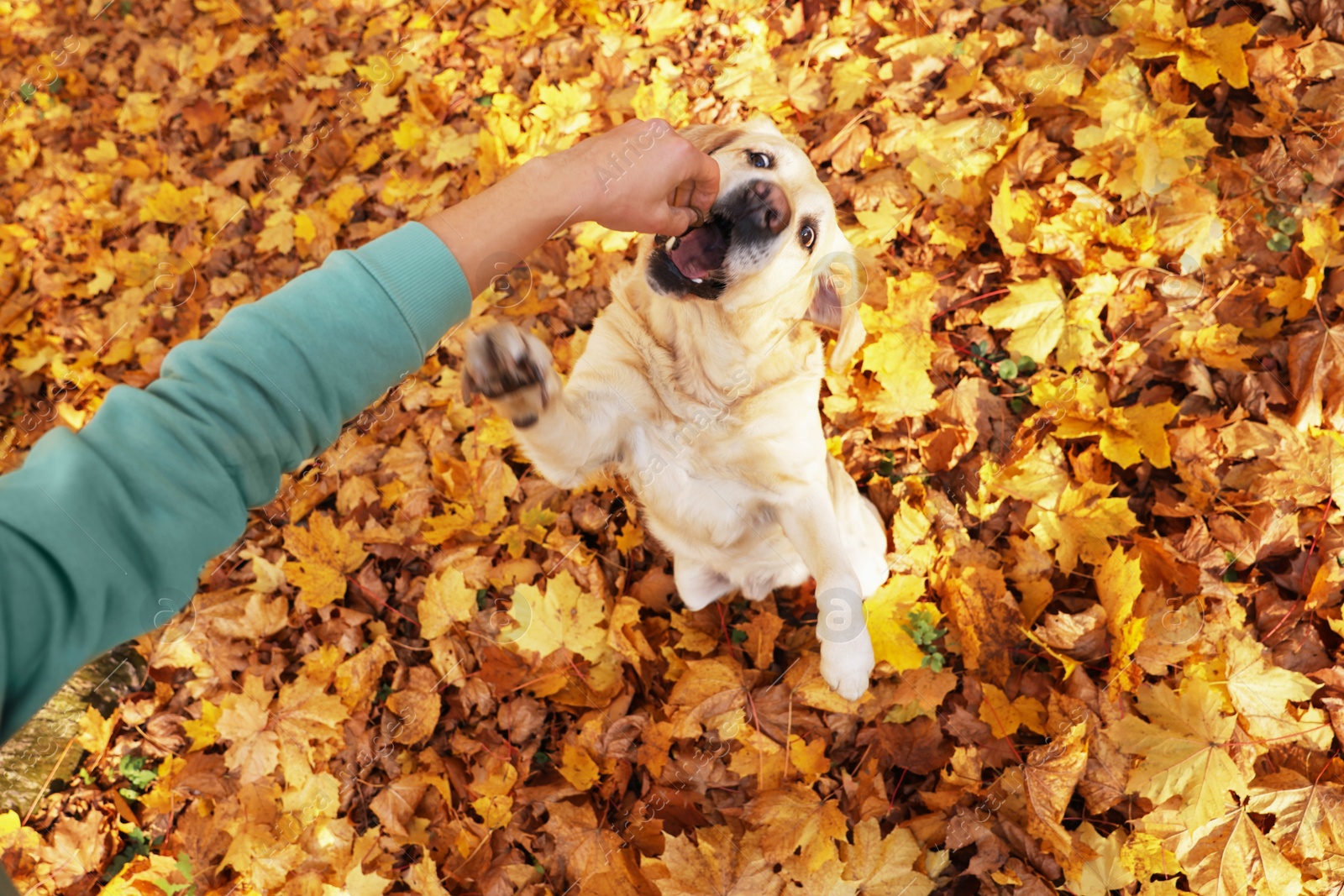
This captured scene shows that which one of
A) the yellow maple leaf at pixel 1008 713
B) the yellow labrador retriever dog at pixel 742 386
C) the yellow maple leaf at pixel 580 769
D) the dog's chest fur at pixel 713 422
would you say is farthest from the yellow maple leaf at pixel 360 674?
the yellow maple leaf at pixel 1008 713

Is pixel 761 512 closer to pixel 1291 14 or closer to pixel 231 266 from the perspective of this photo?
pixel 1291 14

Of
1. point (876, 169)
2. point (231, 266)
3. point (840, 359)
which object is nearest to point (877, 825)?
point (840, 359)

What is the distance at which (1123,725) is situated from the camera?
221 cm

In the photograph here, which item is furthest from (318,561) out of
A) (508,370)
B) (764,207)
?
(764,207)

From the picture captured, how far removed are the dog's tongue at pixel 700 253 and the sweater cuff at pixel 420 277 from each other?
3.69 feet

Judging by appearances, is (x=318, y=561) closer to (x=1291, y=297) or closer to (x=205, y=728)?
(x=205, y=728)

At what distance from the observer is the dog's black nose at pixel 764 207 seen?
2.49m

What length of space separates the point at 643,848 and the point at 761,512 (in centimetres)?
135

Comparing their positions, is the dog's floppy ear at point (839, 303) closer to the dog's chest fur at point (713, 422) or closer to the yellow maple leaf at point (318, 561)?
the dog's chest fur at point (713, 422)

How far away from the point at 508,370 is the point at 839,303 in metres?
1.48

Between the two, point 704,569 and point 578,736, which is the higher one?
point 704,569

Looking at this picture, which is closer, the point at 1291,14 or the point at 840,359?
the point at 840,359

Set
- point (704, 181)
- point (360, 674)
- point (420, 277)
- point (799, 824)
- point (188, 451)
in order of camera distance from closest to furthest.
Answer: point (188, 451)
point (420, 277)
point (704, 181)
point (799, 824)
point (360, 674)

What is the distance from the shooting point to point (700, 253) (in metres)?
2.56
